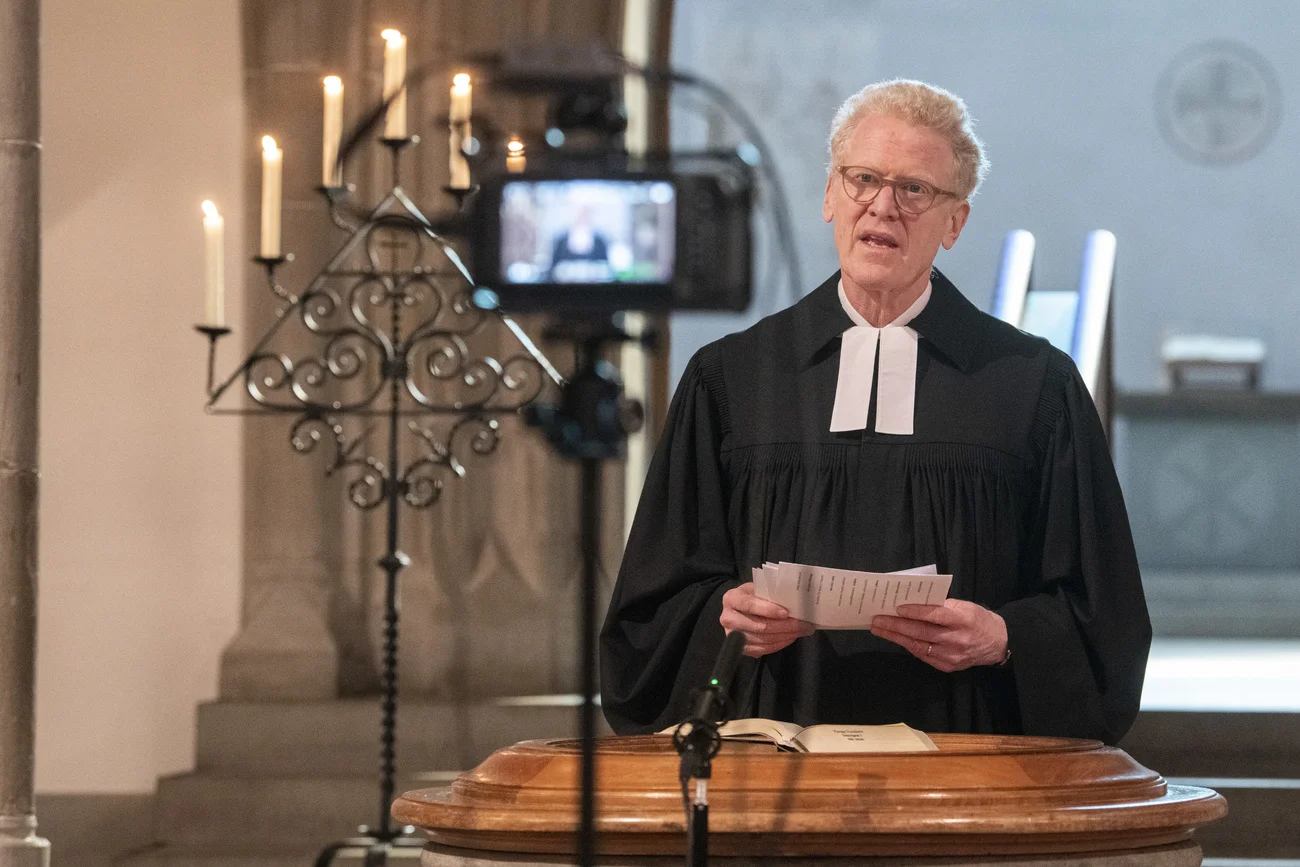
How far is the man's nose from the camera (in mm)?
2814

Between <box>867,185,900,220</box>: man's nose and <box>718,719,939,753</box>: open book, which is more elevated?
<box>867,185,900,220</box>: man's nose

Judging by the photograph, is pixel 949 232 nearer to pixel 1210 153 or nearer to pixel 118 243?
pixel 118 243

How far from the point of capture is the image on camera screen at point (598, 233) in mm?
1491

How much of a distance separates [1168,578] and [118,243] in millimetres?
7161

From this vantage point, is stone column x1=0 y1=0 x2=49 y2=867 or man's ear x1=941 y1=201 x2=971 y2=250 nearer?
man's ear x1=941 y1=201 x2=971 y2=250

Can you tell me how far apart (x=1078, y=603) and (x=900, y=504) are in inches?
12.8

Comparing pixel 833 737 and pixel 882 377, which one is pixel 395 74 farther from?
pixel 833 737

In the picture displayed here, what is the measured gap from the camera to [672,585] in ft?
9.29

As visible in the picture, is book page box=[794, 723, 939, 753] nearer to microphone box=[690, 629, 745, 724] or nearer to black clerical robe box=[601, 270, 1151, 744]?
microphone box=[690, 629, 745, 724]

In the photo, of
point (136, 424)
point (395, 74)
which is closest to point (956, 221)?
point (395, 74)

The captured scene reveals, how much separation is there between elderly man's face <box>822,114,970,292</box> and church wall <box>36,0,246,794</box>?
11.9 ft

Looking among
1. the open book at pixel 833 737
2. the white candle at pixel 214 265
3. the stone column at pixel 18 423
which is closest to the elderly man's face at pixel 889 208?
the open book at pixel 833 737

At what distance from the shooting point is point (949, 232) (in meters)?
2.94

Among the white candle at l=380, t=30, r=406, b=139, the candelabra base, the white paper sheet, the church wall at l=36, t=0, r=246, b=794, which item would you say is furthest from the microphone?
the church wall at l=36, t=0, r=246, b=794
